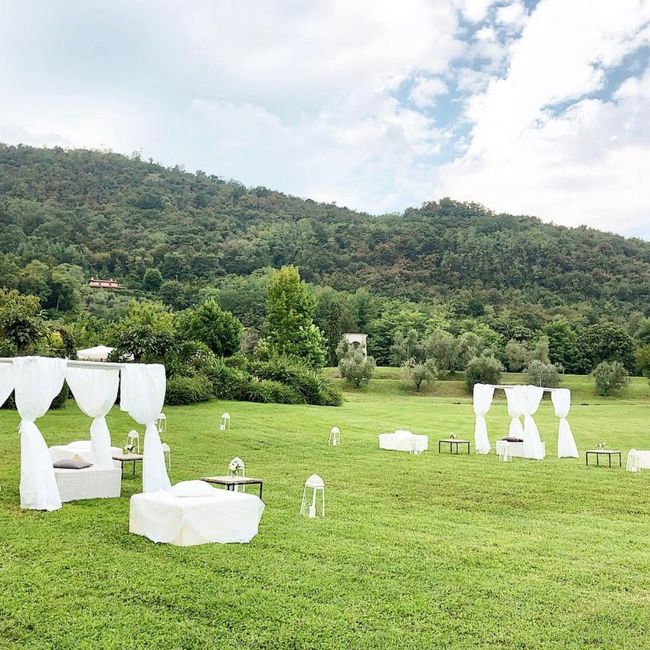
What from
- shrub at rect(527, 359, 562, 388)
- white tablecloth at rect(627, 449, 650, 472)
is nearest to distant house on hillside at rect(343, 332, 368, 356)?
shrub at rect(527, 359, 562, 388)

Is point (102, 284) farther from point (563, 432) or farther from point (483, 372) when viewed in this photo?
point (563, 432)

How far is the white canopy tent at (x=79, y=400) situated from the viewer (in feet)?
38.0

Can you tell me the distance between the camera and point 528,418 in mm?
21938

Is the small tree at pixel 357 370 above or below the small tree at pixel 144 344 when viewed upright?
below

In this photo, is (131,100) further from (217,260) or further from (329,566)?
(217,260)

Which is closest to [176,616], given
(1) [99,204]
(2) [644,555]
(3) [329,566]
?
(3) [329,566]

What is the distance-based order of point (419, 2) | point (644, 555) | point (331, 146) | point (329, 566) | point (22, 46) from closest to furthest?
point (329, 566) < point (644, 555) < point (419, 2) < point (22, 46) < point (331, 146)

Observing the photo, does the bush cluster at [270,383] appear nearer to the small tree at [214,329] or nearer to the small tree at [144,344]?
the small tree at [144,344]

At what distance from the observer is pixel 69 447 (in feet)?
51.7

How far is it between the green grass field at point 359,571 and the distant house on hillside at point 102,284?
70.9 m

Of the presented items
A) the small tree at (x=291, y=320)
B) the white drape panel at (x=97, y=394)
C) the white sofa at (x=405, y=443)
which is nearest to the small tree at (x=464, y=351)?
the small tree at (x=291, y=320)

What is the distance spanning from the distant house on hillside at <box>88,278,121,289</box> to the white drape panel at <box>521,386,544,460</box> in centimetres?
6930

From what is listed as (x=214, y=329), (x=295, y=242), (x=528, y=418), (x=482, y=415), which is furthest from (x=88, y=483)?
(x=295, y=242)

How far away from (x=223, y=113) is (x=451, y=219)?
6977cm
